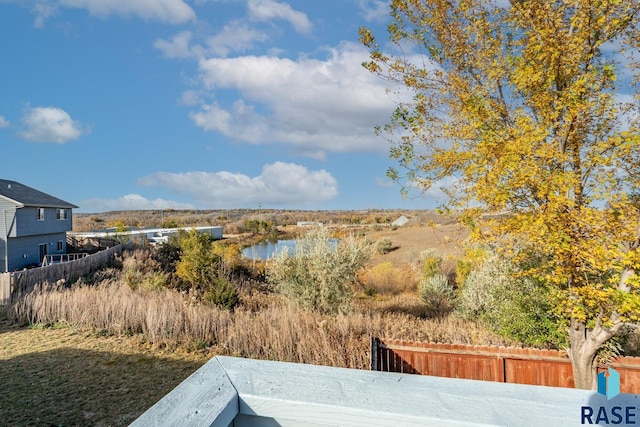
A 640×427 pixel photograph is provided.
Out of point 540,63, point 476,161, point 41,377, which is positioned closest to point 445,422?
point 476,161

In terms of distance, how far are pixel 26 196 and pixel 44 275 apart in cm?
1374

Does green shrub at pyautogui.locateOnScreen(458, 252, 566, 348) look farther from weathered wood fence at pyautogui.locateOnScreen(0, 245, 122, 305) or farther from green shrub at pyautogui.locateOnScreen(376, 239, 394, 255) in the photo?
green shrub at pyautogui.locateOnScreen(376, 239, 394, 255)

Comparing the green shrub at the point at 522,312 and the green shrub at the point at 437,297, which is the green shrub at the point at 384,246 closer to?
the green shrub at the point at 437,297

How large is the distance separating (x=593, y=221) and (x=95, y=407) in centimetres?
775

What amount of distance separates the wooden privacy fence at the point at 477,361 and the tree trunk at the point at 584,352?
469 millimetres

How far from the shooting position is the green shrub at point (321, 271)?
11852 millimetres

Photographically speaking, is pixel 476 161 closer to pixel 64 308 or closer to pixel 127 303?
pixel 127 303

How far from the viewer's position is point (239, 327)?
8469mm

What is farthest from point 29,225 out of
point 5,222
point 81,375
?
point 81,375

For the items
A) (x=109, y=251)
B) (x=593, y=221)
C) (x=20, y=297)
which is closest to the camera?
(x=593, y=221)

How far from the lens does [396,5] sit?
6.88 meters

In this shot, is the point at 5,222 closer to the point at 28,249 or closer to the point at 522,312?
the point at 28,249

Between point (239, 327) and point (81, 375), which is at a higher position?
Result: point (239, 327)

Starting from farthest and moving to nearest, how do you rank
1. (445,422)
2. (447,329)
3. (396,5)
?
(447,329)
(396,5)
(445,422)
